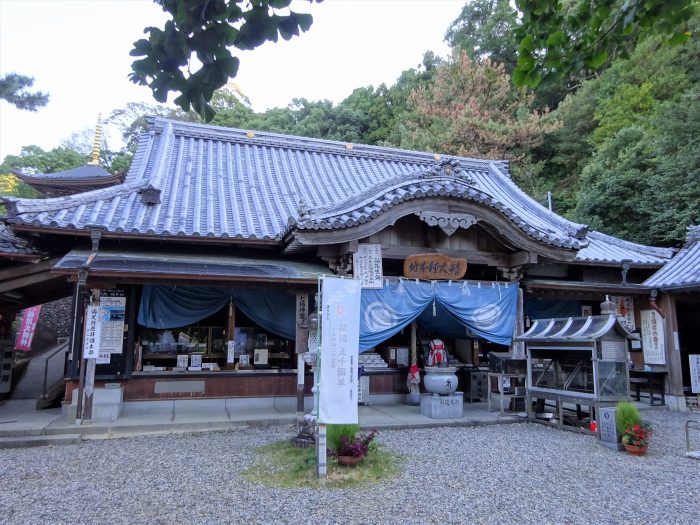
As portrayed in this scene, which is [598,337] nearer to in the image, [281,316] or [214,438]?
[281,316]

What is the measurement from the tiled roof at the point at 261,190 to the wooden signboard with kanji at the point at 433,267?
147 centimetres

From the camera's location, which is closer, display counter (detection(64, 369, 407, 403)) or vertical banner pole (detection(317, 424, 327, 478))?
vertical banner pole (detection(317, 424, 327, 478))

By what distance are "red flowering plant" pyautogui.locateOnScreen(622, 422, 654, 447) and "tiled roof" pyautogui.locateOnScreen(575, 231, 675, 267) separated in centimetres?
545

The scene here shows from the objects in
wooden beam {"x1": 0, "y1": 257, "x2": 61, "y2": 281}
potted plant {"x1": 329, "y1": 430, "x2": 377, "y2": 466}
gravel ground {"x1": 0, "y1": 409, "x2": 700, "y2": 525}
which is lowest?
gravel ground {"x1": 0, "y1": 409, "x2": 700, "y2": 525}

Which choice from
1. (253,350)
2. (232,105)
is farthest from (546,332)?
(232,105)

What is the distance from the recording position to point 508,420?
9.73 meters

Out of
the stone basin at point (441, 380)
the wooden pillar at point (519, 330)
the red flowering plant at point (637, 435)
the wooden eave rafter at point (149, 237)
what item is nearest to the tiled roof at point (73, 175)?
the wooden eave rafter at point (149, 237)

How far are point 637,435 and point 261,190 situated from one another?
995 centimetres

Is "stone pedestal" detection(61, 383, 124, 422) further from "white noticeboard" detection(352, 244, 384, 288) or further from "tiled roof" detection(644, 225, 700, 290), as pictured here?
→ "tiled roof" detection(644, 225, 700, 290)

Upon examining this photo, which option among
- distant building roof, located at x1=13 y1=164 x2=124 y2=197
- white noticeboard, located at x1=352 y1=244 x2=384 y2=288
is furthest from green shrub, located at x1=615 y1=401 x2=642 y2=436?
distant building roof, located at x1=13 y1=164 x2=124 y2=197

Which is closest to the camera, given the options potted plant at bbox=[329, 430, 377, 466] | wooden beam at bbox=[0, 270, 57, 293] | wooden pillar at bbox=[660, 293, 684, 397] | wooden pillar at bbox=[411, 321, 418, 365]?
potted plant at bbox=[329, 430, 377, 466]

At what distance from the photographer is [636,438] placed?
7262 mm

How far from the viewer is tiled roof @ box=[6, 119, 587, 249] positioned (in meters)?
9.50

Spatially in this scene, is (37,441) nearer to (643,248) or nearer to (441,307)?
(441,307)
